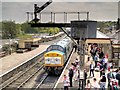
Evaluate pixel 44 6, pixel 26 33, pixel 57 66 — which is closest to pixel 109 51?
pixel 57 66

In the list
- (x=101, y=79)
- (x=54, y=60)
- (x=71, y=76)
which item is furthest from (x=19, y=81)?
(x=101, y=79)

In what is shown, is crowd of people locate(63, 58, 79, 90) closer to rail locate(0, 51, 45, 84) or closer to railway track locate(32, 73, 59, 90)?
railway track locate(32, 73, 59, 90)

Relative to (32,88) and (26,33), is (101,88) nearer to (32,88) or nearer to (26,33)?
(32,88)

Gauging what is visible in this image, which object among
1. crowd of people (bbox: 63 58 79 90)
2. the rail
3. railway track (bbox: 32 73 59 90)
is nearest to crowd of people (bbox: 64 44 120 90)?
crowd of people (bbox: 63 58 79 90)

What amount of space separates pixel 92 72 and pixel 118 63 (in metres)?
3.23

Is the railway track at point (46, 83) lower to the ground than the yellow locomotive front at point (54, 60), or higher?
lower

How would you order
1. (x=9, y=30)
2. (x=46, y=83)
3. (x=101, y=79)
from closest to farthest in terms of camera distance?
1. (x=101, y=79)
2. (x=46, y=83)
3. (x=9, y=30)

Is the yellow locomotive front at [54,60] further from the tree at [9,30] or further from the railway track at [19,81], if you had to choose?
the tree at [9,30]

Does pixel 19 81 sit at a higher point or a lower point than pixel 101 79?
lower

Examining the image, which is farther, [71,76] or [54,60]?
[54,60]

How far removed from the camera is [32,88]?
63.7 ft

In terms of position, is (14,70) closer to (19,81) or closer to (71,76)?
(19,81)

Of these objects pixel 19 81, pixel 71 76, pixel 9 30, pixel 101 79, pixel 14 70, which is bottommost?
pixel 19 81

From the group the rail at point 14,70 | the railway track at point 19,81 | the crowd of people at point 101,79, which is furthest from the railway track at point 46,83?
the crowd of people at point 101,79
